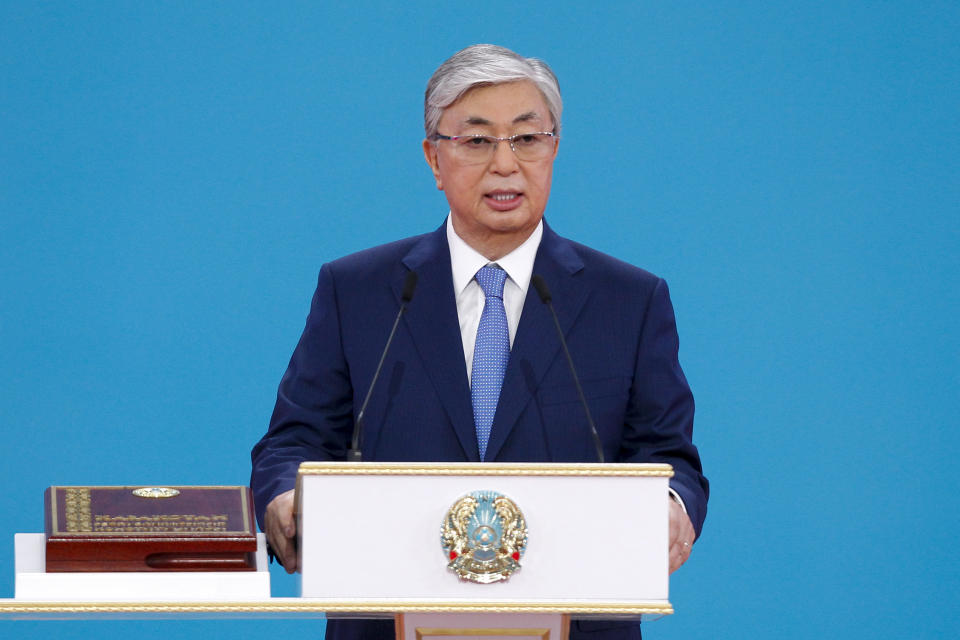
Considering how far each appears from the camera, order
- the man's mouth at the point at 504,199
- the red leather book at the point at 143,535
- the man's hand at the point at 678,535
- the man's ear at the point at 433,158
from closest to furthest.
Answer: the red leather book at the point at 143,535 → the man's hand at the point at 678,535 → the man's mouth at the point at 504,199 → the man's ear at the point at 433,158

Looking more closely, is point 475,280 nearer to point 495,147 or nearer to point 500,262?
point 500,262

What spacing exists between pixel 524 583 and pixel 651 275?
82cm

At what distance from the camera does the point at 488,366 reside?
235 centimetres

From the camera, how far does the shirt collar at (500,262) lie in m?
2.43

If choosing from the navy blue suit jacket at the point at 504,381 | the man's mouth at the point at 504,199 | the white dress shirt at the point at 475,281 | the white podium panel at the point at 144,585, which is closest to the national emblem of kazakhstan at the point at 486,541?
the white podium panel at the point at 144,585

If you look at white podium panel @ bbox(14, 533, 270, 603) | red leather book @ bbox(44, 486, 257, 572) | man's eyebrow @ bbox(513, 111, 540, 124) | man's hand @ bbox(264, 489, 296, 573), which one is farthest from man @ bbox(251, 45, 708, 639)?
white podium panel @ bbox(14, 533, 270, 603)

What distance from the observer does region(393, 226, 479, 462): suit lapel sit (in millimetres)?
2305

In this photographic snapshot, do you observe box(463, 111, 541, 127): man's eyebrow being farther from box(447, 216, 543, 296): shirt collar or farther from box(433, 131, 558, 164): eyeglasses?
box(447, 216, 543, 296): shirt collar

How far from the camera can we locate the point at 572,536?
1.85m

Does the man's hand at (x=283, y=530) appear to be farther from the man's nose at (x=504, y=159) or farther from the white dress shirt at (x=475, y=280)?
→ the man's nose at (x=504, y=159)

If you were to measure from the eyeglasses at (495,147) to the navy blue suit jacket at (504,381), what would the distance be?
0.57 ft

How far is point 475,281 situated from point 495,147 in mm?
231

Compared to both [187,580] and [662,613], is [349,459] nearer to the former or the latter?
[187,580]

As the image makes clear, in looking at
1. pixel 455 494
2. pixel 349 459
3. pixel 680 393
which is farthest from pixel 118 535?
pixel 680 393
